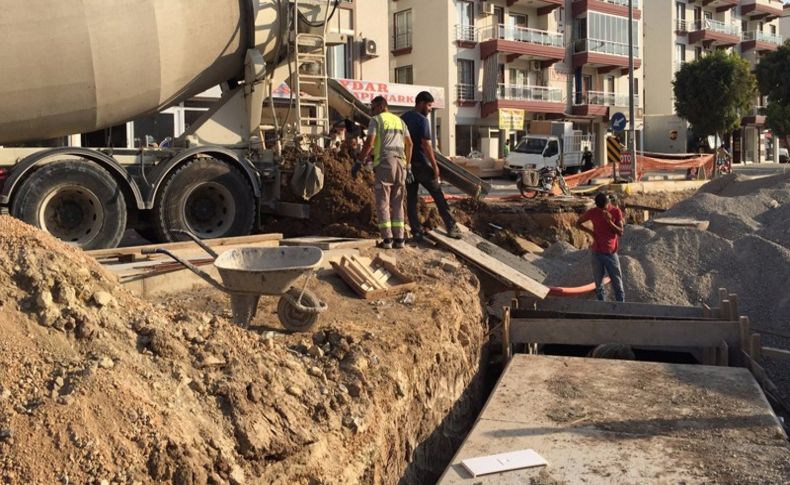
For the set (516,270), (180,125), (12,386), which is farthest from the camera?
(180,125)

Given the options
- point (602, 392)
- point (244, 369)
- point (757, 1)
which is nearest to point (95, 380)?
point (244, 369)

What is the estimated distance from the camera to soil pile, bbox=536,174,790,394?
32.3ft

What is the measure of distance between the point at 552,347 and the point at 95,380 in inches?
262

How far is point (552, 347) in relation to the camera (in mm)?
9250

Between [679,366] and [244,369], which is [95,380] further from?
[679,366]

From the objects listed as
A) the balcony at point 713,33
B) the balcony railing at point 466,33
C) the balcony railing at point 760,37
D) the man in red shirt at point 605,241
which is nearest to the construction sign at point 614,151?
the man in red shirt at point 605,241

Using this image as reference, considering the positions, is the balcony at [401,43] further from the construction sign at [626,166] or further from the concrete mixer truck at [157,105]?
the concrete mixer truck at [157,105]

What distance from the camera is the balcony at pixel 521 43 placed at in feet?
119

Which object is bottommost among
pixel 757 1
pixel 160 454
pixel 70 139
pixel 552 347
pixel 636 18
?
pixel 552 347

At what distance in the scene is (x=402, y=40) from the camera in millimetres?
36688

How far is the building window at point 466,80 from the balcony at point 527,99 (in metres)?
0.92

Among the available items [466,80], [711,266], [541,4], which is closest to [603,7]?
[541,4]

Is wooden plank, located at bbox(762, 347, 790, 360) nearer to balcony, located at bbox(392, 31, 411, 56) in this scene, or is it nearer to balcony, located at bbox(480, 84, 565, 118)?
balcony, located at bbox(480, 84, 565, 118)

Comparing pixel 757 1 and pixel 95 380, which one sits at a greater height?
pixel 757 1
